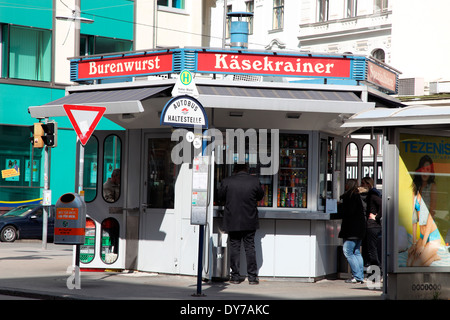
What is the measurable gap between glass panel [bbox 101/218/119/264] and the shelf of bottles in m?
2.82

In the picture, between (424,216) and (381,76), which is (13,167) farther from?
(424,216)

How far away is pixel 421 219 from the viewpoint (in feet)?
35.4

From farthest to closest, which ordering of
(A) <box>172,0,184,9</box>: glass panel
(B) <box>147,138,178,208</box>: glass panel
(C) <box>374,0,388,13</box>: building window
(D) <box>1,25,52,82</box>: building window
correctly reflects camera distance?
(C) <box>374,0,388,13</box>: building window
(A) <box>172,0,184,9</box>: glass panel
(D) <box>1,25,52,82</box>: building window
(B) <box>147,138,178,208</box>: glass panel

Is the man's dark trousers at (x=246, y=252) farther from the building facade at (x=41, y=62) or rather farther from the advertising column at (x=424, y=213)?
the building facade at (x=41, y=62)

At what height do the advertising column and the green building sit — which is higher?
the green building

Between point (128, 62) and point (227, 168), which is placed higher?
point (128, 62)

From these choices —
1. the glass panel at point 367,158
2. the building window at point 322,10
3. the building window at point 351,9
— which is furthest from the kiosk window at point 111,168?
the building window at point 322,10

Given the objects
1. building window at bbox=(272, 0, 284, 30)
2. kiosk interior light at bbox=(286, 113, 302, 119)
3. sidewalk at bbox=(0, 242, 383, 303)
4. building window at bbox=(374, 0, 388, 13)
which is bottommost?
sidewalk at bbox=(0, 242, 383, 303)

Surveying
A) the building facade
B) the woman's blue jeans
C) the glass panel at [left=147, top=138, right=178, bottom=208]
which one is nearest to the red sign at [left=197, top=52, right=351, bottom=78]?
the glass panel at [left=147, top=138, right=178, bottom=208]

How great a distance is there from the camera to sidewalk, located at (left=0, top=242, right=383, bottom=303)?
10.7 meters

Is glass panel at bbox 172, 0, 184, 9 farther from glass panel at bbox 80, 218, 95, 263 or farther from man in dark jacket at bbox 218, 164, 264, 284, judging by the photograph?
man in dark jacket at bbox 218, 164, 264, 284
